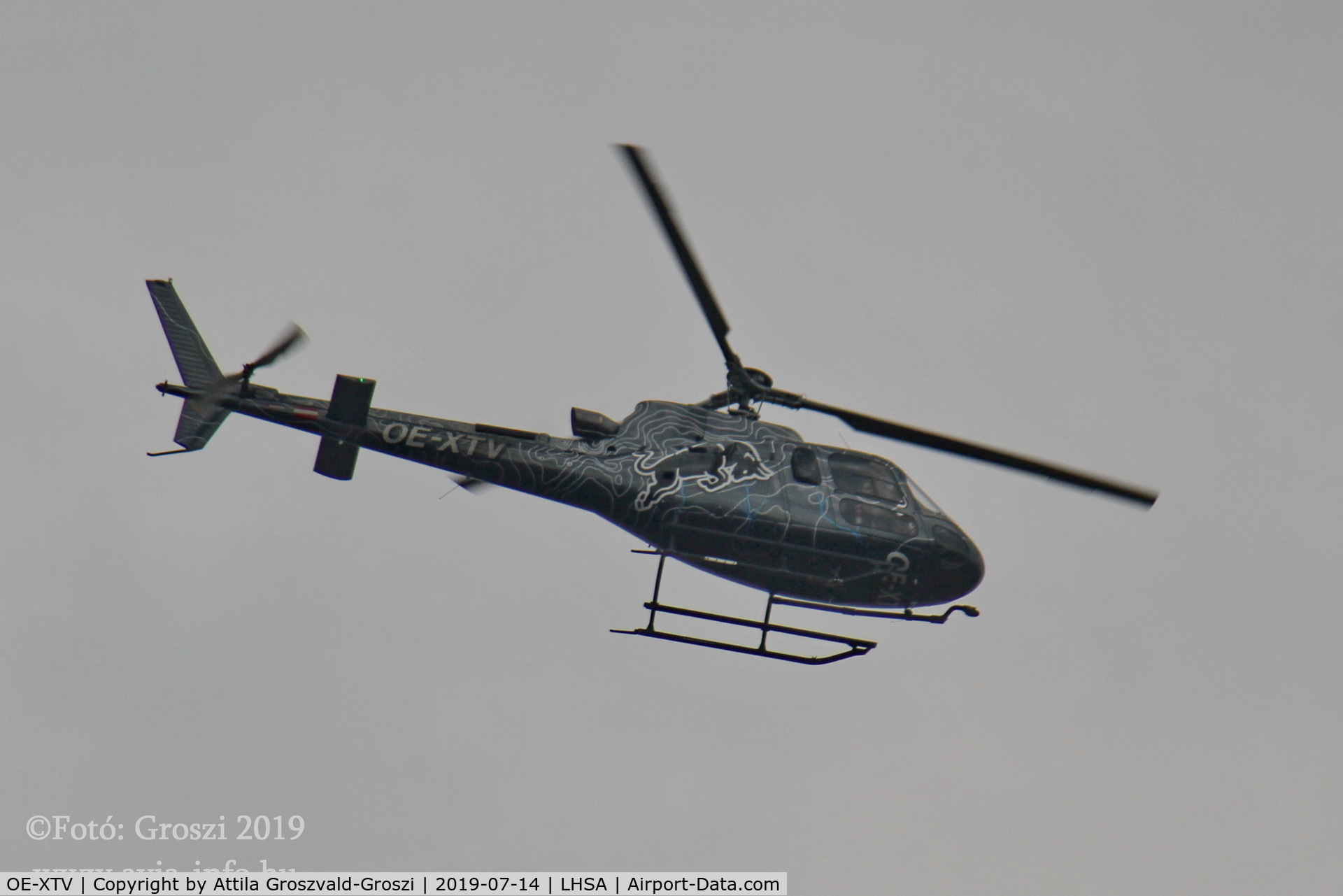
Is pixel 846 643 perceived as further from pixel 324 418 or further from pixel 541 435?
pixel 324 418

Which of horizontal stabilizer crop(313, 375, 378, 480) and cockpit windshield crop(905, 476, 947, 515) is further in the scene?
cockpit windshield crop(905, 476, 947, 515)

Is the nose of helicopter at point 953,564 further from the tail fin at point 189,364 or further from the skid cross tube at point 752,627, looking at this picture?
the tail fin at point 189,364

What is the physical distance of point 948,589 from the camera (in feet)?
59.2

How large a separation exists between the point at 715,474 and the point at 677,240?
2971 mm

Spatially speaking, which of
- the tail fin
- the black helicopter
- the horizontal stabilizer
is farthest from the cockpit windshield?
the tail fin

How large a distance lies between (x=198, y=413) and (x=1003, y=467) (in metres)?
9.36

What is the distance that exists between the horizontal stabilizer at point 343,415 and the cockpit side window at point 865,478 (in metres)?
5.68

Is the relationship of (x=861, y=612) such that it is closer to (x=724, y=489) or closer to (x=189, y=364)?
(x=724, y=489)

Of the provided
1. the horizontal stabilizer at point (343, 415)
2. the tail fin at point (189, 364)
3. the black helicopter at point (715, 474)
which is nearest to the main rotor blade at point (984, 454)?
the black helicopter at point (715, 474)

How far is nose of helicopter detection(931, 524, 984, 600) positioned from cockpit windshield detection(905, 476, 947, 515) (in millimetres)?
277

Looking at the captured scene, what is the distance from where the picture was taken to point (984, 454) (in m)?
16.5

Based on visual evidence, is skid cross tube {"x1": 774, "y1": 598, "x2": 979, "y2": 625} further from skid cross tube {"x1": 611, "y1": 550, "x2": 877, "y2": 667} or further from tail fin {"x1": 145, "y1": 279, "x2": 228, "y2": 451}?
tail fin {"x1": 145, "y1": 279, "x2": 228, "y2": 451}

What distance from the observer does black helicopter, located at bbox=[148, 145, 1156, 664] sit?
54.7 ft

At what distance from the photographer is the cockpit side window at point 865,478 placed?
58.2 feet
